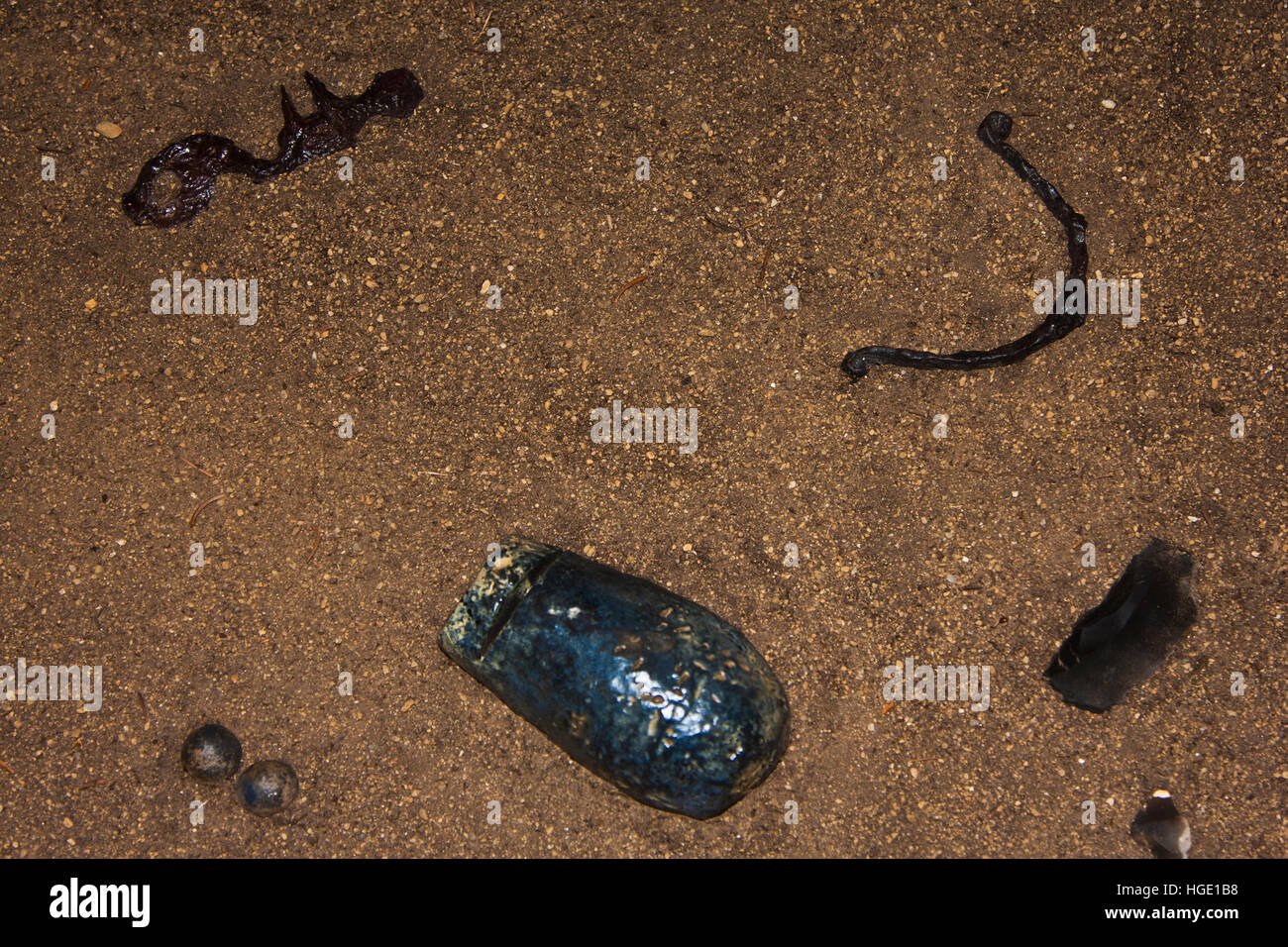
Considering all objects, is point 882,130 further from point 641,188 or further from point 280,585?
point 280,585

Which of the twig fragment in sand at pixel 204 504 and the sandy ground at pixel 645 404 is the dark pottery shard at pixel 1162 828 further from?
the twig fragment in sand at pixel 204 504

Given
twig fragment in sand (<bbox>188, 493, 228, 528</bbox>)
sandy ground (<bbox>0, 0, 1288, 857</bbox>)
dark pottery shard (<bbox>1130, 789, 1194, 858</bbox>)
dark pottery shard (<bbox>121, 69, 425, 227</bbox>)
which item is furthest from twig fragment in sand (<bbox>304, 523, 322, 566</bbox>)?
dark pottery shard (<bbox>1130, 789, 1194, 858</bbox>)

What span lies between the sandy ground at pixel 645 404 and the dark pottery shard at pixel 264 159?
0.06 metres

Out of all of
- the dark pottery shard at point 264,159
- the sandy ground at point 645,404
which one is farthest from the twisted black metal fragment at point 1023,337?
the dark pottery shard at point 264,159

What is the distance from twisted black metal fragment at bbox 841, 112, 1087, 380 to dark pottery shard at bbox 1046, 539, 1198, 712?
30.4 inches

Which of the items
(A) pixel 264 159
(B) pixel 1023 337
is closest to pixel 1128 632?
(B) pixel 1023 337

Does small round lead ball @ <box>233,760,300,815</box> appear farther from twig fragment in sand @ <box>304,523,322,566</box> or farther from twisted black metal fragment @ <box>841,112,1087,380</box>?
twisted black metal fragment @ <box>841,112,1087,380</box>

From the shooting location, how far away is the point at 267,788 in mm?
2500

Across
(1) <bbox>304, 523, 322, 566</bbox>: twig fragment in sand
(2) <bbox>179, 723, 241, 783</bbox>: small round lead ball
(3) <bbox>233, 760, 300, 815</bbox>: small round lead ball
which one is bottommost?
(3) <bbox>233, 760, 300, 815</bbox>: small round lead ball

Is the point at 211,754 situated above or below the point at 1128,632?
below

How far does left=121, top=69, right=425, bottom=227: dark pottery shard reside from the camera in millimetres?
2727

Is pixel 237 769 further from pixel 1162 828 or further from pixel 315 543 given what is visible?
pixel 1162 828

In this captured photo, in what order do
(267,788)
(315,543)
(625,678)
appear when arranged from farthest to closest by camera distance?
(315,543), (267,788), (625,678)

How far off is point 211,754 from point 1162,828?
9.71 feet
